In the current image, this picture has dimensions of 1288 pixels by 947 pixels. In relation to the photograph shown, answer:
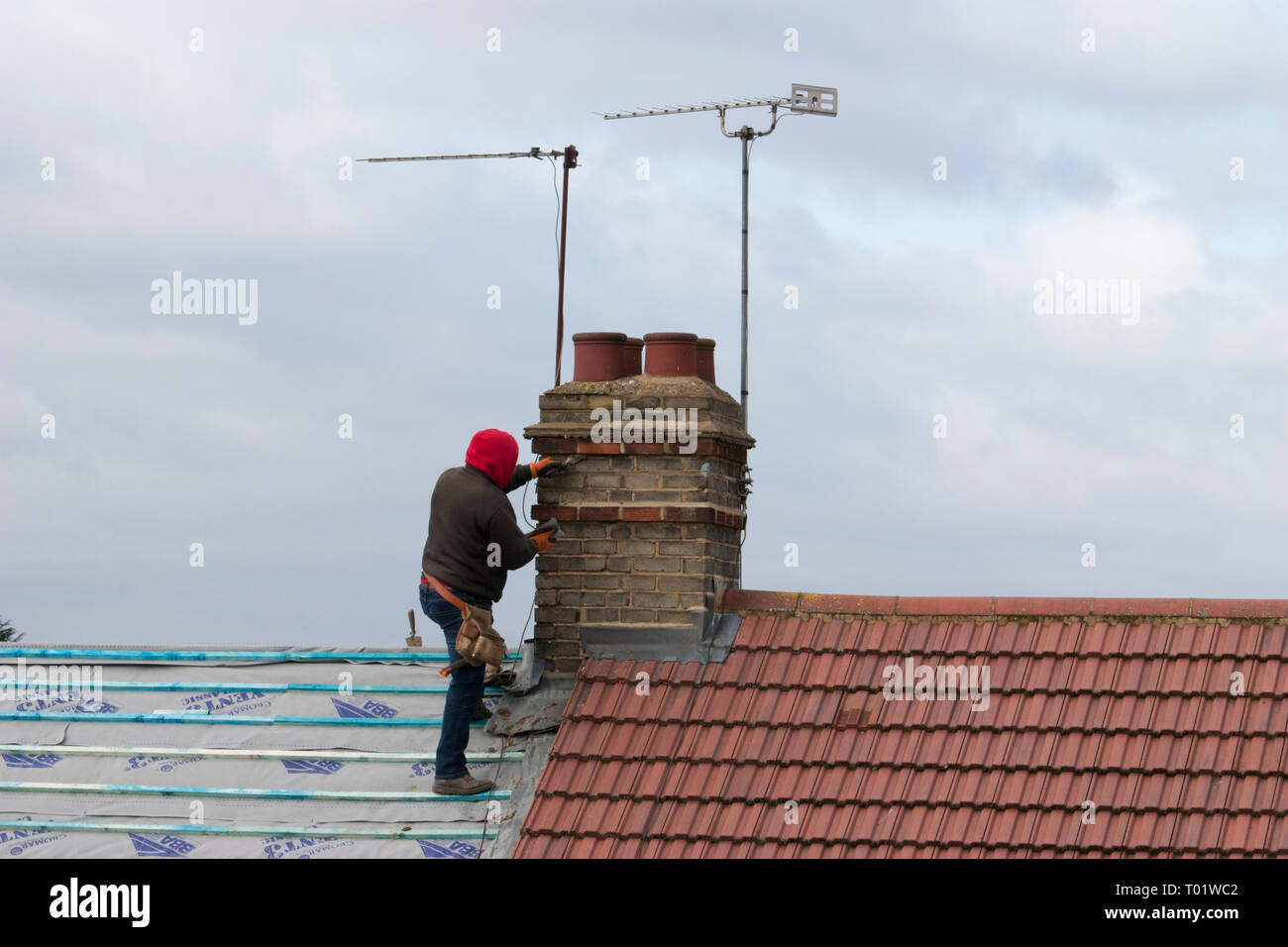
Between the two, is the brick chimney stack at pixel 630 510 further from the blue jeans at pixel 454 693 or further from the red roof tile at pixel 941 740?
the blue jeans at pixel 454 693

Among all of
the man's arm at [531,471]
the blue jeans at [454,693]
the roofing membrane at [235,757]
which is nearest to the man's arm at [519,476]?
the man's arm at [531,471]

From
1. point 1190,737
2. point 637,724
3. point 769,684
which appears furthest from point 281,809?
point 1190,737

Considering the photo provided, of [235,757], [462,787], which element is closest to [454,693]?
[462,787]

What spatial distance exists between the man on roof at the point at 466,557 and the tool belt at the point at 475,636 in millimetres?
17

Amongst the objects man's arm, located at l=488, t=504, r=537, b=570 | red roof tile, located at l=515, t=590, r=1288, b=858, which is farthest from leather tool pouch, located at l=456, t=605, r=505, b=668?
red roof tile, located at l=515, t=590, r=1288, b=858

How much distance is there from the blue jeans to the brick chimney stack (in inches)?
25.1

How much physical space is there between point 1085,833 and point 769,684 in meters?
2.10

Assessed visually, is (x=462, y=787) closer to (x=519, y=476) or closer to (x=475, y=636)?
(x=475, y=636)

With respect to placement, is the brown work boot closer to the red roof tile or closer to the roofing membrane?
the roofing membrane

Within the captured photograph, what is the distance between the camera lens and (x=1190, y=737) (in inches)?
334

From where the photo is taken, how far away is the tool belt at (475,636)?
29.7ft
